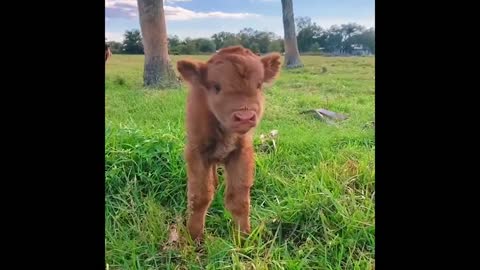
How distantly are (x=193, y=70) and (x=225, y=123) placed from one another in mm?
154

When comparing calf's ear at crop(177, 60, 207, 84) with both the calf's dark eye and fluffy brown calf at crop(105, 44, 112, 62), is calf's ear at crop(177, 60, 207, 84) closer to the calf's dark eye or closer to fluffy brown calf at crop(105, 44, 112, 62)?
the calf's dark eye

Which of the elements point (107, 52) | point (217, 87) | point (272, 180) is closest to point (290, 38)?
point (217, 87)

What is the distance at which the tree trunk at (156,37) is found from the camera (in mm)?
1502

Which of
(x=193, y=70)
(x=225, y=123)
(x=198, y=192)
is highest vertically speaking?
(x=193, y=70)

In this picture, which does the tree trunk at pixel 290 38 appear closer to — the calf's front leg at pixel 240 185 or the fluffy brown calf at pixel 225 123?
the fluffy brown calf at pixel 225 123

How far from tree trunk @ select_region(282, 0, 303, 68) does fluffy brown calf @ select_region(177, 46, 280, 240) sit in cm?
7

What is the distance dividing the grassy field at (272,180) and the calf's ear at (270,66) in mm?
36

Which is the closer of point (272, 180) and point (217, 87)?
point (217, 87)

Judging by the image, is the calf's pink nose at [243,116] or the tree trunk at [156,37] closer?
the calf's pink nose at [243,116]

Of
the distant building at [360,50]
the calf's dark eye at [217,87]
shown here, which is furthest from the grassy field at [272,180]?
the calf's dark eye at [217,87]

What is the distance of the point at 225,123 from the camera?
1409 millimetres

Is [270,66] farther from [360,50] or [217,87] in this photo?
[360,50]
